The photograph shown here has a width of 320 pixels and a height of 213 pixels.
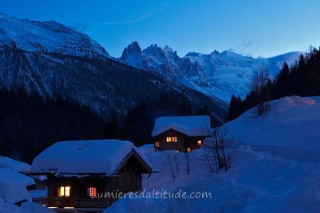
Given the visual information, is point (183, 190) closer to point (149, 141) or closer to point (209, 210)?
point (209, 210)

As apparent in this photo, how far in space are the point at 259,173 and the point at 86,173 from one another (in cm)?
1326

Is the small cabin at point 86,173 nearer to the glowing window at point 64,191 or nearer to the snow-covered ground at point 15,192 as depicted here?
the glowing window at point 64,191

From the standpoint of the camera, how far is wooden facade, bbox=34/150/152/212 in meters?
29.4

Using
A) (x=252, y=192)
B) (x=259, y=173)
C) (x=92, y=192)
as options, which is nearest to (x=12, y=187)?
(x=92, y=192)

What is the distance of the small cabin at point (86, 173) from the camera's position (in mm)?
28578

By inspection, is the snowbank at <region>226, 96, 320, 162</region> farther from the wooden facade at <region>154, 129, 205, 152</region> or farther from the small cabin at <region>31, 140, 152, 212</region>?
the small cabin at <region>31, 140, 152, 212</region>

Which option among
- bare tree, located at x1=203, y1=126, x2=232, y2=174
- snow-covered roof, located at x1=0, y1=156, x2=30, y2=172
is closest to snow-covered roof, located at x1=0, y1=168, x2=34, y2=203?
bare tree, located at x1=203, y1=126, x2=232, y2=174

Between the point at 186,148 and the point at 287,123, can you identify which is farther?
the point at 186,148

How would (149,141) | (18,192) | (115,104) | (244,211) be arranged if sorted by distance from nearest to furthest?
(244,211)
(18,192)
(149,141)
(115,104)

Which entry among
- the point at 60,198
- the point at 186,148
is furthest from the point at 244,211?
the point at 186,148

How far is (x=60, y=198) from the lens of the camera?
100ft

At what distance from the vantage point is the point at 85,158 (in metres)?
29.4

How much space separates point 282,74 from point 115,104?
4759 inches

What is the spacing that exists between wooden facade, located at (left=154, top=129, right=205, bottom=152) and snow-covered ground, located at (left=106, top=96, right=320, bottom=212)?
9.96 meters
